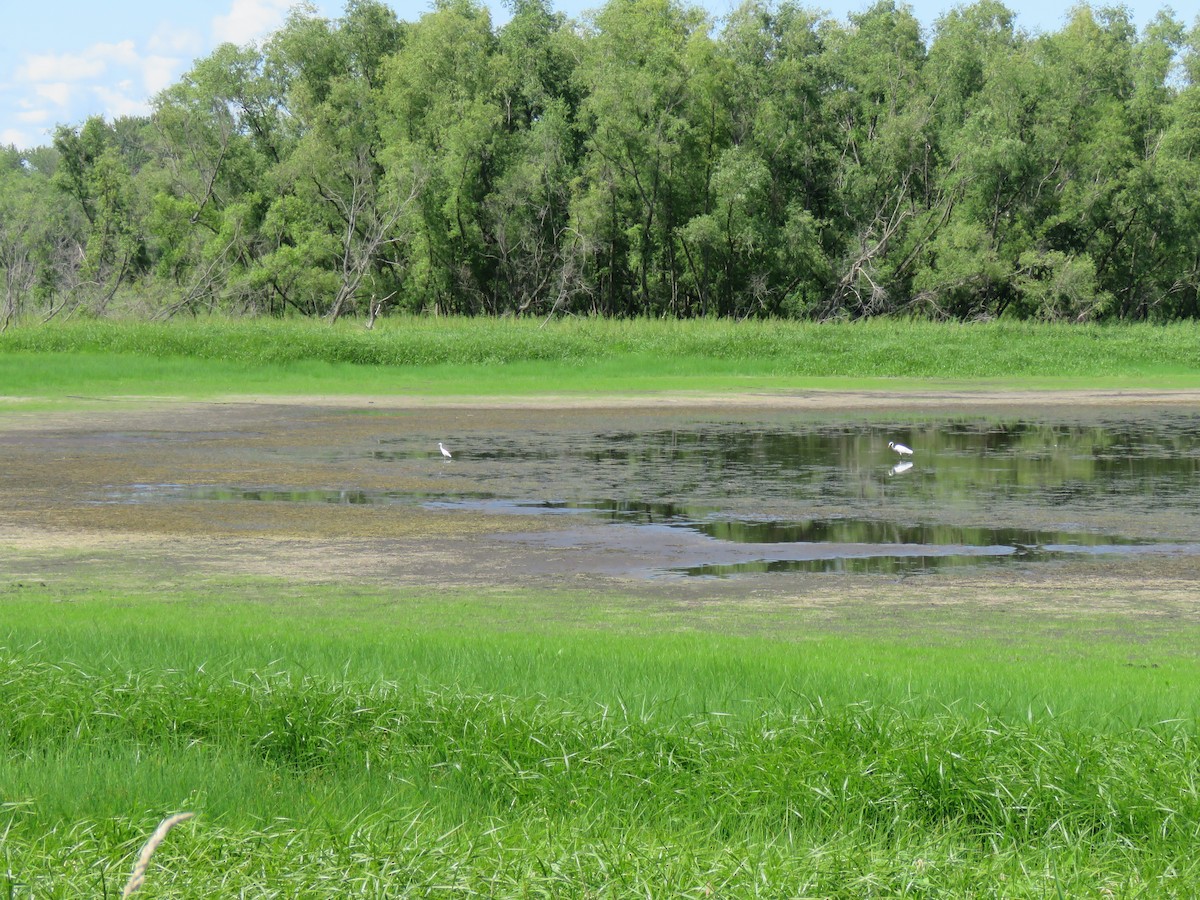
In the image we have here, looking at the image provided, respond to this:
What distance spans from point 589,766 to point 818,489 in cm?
1428

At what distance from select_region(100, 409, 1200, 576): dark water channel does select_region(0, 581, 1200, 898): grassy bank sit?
5.38 metres

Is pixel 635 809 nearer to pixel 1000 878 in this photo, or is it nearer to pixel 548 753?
pixel 548 753

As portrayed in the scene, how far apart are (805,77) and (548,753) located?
6835 centimetres

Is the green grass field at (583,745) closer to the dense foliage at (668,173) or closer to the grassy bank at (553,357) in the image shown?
the grassy bank at (553,357)

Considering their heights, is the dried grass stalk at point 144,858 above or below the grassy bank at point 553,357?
above

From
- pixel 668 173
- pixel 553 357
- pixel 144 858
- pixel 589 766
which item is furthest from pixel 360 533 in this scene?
pixel 668 173

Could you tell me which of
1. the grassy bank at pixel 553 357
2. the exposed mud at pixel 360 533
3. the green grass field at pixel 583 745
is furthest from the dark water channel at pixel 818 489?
the grassy bank at pixel 553 357

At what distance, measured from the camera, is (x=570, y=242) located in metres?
69.1

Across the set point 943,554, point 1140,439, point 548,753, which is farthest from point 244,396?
point 548,753

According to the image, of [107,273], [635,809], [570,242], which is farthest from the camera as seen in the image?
[107,273]

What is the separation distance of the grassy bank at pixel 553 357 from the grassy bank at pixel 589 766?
110 ft

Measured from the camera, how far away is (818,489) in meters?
20.1

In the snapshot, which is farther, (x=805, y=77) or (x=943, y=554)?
(x=805, y=77)

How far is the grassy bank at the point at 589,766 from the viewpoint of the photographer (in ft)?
14.9
